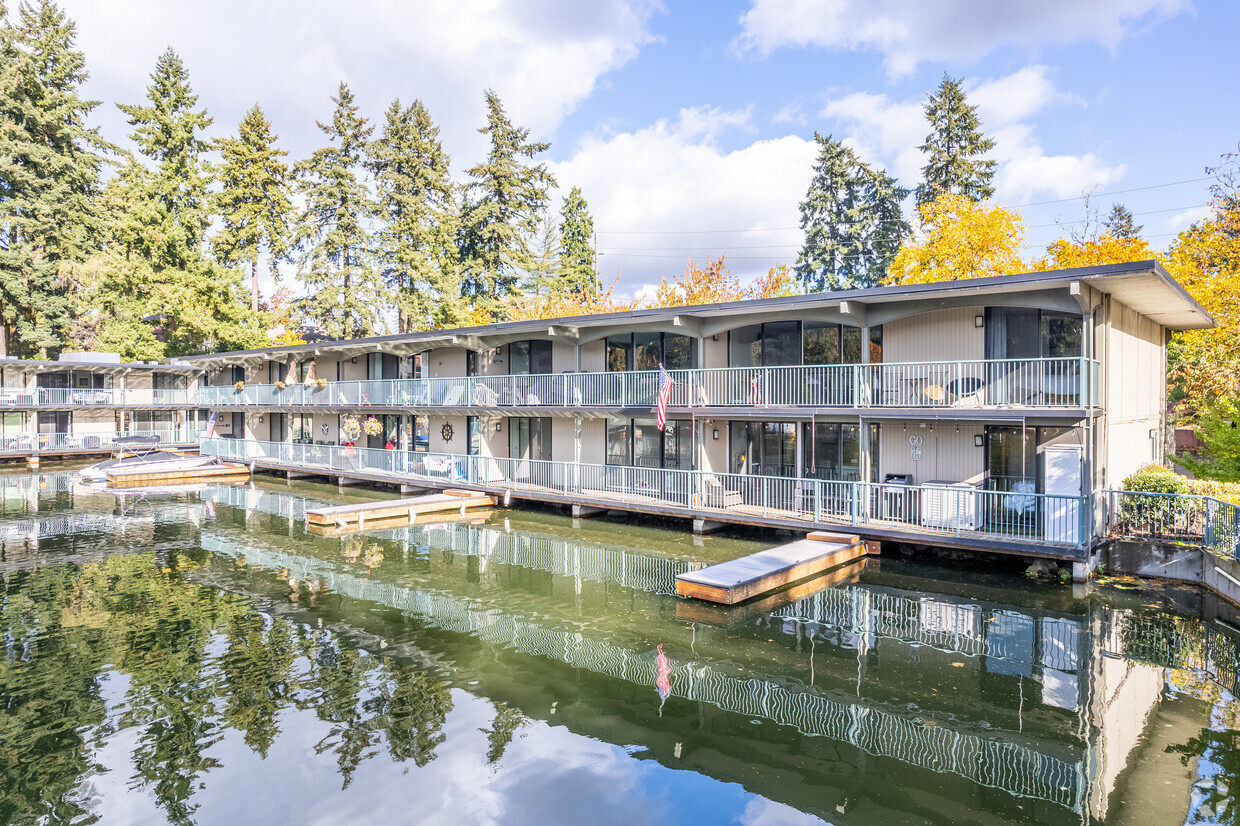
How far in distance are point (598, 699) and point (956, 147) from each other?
145ft

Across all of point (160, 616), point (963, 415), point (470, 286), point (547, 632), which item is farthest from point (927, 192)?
point (160, 616)

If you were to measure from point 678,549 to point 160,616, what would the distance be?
11.1m

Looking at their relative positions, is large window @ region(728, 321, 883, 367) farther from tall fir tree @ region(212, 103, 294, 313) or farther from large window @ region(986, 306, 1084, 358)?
tall fir tree @ region(212, 103, 294, 313)

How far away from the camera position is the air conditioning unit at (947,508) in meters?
15.7

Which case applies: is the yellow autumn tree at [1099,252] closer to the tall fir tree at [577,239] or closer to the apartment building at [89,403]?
the tall fir tree at [577,239]

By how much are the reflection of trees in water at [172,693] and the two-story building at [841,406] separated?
10.8 m

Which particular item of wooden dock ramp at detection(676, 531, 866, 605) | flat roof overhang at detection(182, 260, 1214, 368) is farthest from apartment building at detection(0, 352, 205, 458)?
wooden dock ramp at detection(676, 531, 866, 605)

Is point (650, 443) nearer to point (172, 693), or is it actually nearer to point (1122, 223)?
point (172, 693)

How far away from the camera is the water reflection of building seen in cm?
783

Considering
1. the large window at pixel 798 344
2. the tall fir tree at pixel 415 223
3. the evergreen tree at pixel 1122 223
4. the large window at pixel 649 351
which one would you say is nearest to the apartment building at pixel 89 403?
the tall fir tree at pixel 415 223

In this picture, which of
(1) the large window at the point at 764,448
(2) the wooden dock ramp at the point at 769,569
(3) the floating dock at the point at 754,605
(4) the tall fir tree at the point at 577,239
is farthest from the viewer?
(4) the tall fir tree at the point at 577,239

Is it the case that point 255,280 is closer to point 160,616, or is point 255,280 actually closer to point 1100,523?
point 160,616

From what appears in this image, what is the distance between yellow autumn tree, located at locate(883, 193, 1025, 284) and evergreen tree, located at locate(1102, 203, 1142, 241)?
92.2 feet

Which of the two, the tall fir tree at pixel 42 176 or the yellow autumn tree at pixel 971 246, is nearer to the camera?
the yellow autumn tree at pixel 971 246
